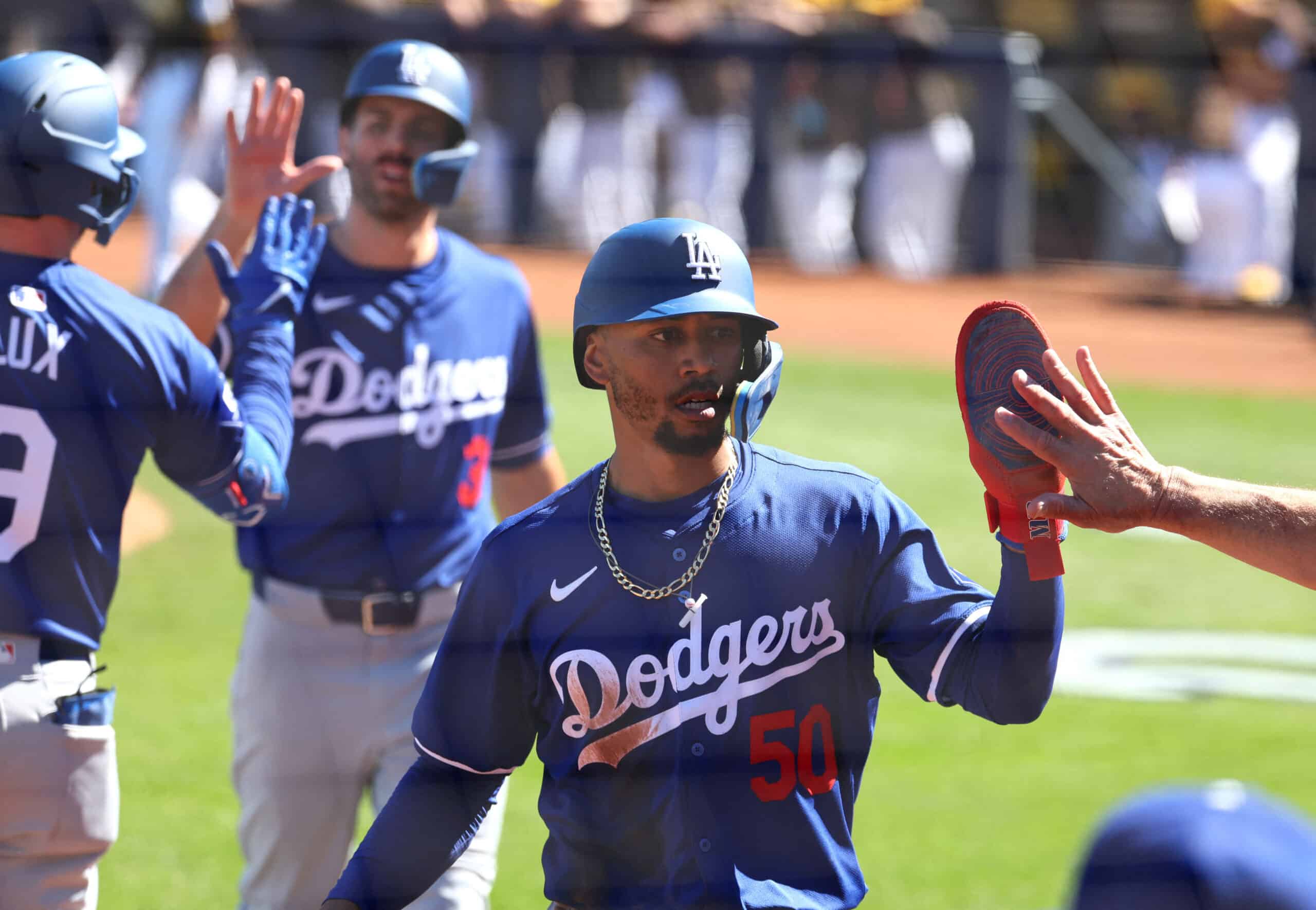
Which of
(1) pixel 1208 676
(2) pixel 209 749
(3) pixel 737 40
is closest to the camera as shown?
(2) pixel 209 749

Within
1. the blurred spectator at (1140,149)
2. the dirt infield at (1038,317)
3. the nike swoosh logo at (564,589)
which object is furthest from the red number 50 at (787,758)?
the blurred spectator at (1140,149)

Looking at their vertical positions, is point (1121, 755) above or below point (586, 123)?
below

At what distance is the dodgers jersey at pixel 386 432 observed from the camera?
343cm

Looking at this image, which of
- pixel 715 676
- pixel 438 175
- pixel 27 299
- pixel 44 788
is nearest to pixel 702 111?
pixel 438 175

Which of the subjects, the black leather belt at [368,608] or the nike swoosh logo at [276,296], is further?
the black leather belt at [368,608]

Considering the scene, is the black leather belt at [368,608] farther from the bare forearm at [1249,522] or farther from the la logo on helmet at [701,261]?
the bare forearm at [1249,522]

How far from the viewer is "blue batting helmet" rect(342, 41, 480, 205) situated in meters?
3.52

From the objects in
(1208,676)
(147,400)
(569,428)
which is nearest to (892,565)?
(147,400)

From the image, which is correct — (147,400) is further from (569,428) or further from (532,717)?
(569,428)

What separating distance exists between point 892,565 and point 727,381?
1.15 ft

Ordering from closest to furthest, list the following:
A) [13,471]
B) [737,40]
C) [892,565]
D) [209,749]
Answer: [892,565] → [13,471] → [209,749] → [737,40]

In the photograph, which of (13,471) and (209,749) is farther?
(209,749)

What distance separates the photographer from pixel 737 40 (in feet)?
53.2

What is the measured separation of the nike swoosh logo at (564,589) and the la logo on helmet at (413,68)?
1.63 meters
